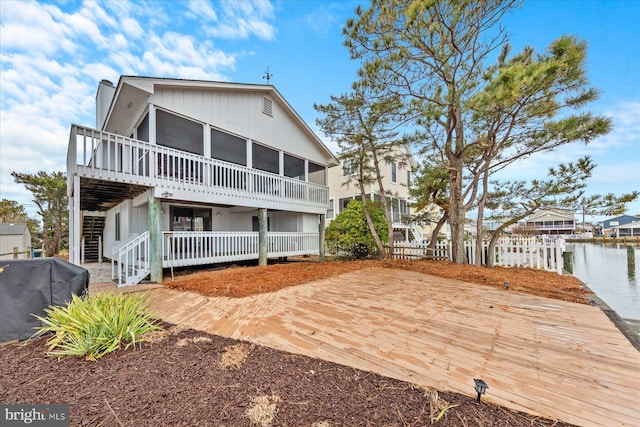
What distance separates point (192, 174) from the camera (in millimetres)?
8078

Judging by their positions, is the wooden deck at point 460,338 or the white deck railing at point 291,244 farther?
the white deck railing at point 291,244

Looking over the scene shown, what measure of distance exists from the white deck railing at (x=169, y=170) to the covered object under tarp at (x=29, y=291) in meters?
3.04

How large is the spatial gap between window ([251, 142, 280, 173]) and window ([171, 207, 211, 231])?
3.03 m

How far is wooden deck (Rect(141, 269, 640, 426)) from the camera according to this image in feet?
6.56

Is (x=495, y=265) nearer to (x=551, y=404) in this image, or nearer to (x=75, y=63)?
(x=551, y=404)

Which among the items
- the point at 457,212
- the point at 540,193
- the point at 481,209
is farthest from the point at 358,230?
the point at 540,193

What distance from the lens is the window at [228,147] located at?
30.0 ft

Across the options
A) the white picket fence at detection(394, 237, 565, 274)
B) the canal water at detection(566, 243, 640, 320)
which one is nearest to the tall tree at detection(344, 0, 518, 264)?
the white picket fence at detection(394, 237, 565, 274)

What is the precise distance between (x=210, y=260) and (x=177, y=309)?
3.56 m

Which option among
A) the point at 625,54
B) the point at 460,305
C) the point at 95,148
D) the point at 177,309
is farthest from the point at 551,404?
the point at 625,54

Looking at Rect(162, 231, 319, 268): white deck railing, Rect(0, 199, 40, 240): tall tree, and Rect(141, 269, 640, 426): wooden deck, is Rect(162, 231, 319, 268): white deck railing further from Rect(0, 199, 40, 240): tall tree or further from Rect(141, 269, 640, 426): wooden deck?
Rect(0, 199, 40, 240): tall tree

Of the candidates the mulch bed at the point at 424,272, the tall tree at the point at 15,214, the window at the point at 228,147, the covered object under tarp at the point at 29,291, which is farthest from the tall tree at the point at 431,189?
the tall tree at the point at 15,214

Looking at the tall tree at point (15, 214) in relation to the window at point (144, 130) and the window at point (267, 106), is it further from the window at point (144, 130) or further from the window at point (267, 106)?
the window at point (267, 106)

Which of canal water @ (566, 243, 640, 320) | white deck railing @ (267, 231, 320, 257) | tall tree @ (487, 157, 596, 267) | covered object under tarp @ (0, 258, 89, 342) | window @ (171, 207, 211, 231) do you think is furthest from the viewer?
white deck railing @ (267, 231, 320, 257)
